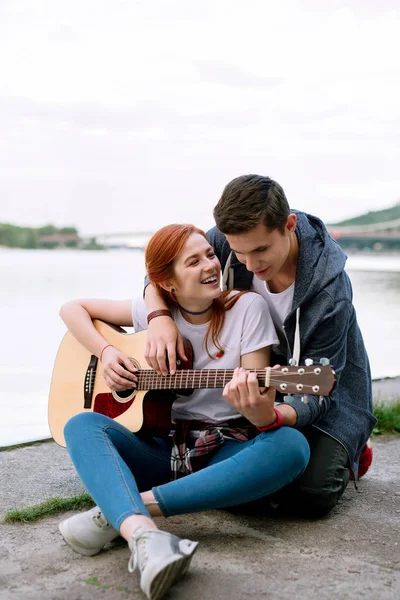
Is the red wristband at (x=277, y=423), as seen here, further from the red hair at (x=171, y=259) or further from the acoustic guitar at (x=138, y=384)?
the red hair at (x=171, y=259)

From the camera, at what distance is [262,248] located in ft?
6.88

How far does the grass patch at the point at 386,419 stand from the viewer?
130 inches

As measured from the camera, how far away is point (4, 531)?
2064mm

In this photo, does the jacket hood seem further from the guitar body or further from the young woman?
the guitar body

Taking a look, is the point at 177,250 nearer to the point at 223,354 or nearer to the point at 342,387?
the point at 223,354

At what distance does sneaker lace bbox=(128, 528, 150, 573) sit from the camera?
1576mm

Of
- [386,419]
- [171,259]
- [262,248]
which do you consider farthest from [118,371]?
[386,419]

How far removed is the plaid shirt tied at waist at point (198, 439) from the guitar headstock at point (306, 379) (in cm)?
42

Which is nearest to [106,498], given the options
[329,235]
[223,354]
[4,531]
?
[4,531]

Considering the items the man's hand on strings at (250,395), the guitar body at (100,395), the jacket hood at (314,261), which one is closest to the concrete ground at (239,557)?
the guitar body at (100,395)

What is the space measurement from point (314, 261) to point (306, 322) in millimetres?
207

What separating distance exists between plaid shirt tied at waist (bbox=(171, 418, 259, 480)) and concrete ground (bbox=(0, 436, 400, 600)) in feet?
0.58

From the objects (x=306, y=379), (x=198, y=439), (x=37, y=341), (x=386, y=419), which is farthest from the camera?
(x=37, y=341)

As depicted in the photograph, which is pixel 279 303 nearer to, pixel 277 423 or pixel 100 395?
pixel 277 423
